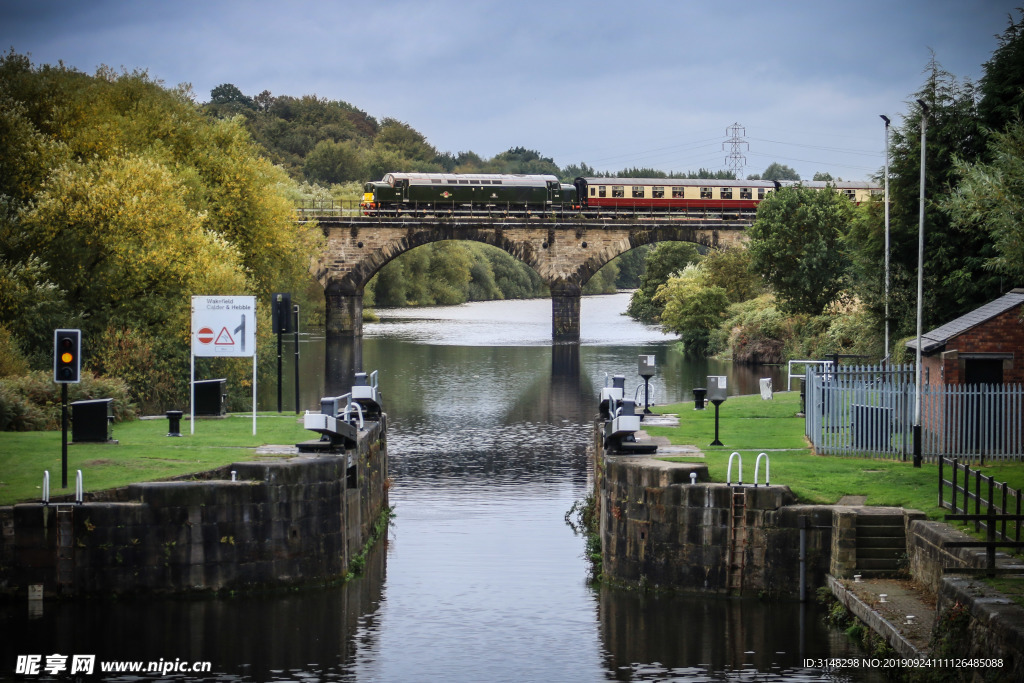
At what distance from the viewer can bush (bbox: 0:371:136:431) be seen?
2597 centimetres

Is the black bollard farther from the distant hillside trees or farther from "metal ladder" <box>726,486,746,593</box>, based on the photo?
"metal ladder" <box>726,486,746,593</box>

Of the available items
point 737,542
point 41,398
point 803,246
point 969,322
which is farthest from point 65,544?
point 803,246

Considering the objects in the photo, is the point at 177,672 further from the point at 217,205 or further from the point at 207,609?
the point at 217,205

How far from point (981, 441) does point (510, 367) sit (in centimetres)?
3827

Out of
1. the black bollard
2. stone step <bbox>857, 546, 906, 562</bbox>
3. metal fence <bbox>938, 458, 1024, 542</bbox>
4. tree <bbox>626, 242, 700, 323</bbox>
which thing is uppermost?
tree <bbox>626, 242, 700, 323</bbox>

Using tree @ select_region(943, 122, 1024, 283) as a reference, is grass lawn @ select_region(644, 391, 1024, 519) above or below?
below

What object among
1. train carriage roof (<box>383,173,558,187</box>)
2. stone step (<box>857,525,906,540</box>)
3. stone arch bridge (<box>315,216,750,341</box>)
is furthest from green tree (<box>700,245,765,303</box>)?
stone step (<box>857,525,906,540</box>)

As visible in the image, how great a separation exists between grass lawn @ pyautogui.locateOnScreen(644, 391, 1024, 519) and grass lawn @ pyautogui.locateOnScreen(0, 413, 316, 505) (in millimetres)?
8122

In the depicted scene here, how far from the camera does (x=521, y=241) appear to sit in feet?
252

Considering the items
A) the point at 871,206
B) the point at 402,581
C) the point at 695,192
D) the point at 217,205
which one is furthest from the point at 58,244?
the point at 695,192

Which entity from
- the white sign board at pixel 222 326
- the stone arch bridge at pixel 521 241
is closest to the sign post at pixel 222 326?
the white sign board at pixel 222 326

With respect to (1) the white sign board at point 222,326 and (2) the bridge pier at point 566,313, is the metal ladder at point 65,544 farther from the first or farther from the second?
(2) the bridge pier at point 566,313

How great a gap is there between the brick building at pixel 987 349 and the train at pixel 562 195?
56.4m

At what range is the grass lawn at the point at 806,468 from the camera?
62.7 ft
